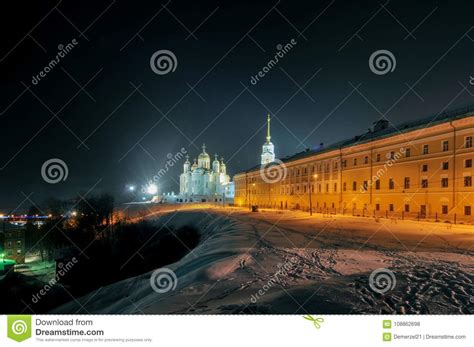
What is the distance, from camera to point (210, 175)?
319ft

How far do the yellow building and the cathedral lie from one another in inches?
1920

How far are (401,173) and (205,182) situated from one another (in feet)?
237

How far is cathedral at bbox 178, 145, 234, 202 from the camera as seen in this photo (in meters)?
95.3

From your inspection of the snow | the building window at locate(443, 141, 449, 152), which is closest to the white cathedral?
the building window at locate(443, 141, 449, 152)

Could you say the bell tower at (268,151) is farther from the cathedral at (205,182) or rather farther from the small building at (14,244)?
the small building at (14,244)

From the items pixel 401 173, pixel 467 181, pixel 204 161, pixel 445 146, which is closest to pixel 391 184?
pixel 401 173

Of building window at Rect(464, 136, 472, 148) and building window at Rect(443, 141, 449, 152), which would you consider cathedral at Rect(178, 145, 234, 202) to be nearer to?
building window at Rect(443, 141, 449, 152)

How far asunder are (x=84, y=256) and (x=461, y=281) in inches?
1434

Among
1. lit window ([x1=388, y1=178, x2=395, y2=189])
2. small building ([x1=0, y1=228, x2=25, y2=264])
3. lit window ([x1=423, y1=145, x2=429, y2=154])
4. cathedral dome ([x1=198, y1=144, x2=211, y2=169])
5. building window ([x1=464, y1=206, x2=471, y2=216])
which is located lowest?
small building ([x1=0, y1=228, x2=25, y2=264])

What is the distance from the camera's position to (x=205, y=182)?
97125mm

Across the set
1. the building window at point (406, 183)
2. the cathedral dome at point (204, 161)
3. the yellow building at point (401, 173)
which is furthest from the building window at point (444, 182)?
the cathedral dome at point (204, 161)

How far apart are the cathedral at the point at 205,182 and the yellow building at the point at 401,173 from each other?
48.8 m

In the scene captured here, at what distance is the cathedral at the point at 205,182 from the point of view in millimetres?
95256
